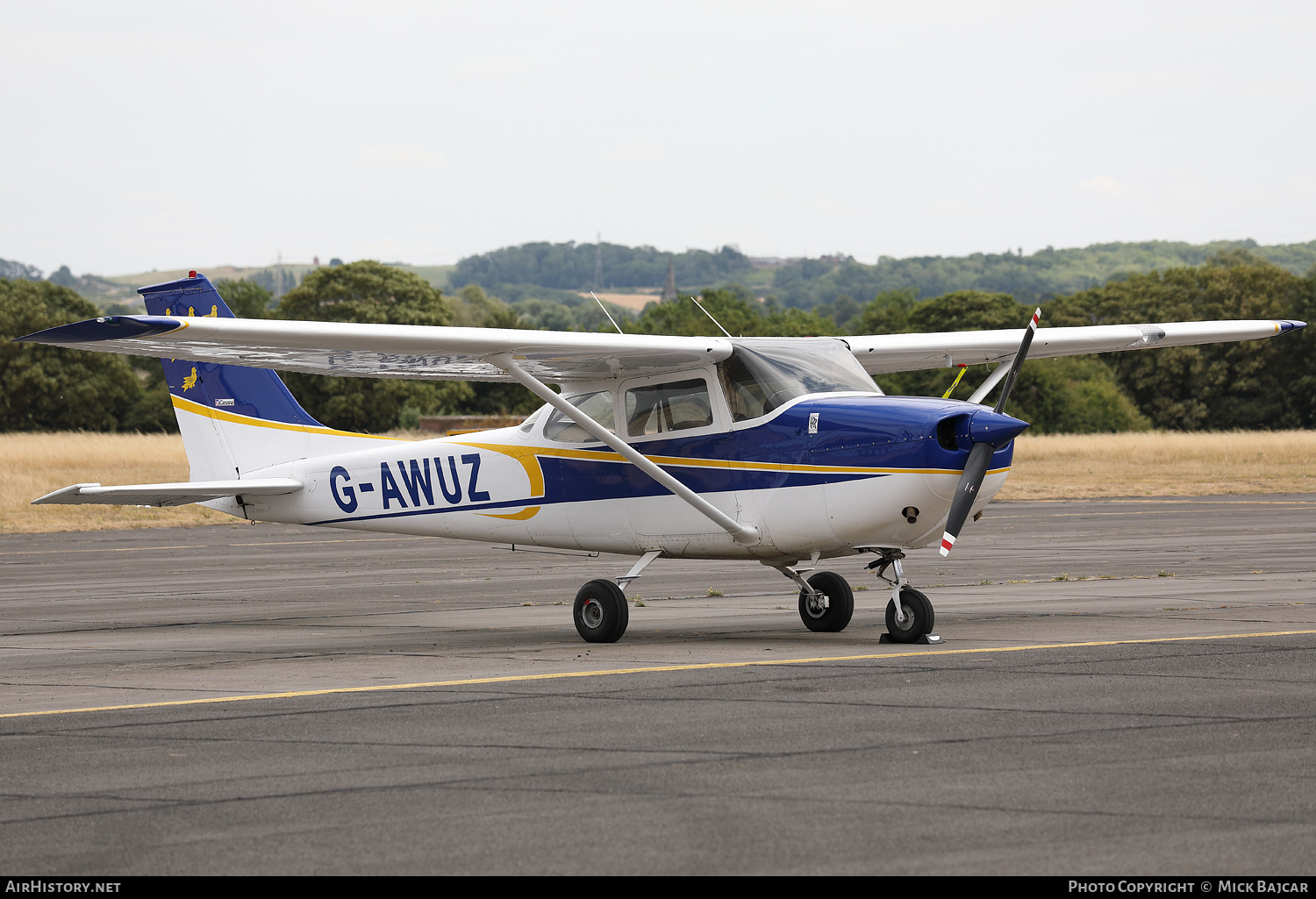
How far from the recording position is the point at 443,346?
35.7 ft

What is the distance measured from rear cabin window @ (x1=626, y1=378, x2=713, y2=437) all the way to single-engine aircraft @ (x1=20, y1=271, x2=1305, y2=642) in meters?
0.01

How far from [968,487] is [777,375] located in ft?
6.64

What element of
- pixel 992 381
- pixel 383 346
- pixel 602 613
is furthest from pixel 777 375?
pixel 383 346

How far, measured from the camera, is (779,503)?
35.7ft

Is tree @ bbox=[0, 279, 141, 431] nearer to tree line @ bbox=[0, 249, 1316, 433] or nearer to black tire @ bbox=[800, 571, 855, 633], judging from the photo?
tree line @ bbox=[0, 249, 1316, 433]

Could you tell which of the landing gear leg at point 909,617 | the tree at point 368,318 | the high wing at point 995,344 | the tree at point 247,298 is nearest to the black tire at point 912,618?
the landing gear leg at point 909,617

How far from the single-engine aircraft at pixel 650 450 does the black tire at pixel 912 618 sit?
0.02 m

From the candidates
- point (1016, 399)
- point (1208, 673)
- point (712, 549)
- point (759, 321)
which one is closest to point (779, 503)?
point (712, 549)

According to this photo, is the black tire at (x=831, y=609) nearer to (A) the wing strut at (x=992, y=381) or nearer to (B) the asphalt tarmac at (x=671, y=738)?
(B) the asphalt tarmac at (x=671, y=738)

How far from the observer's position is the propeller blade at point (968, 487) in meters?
9.84

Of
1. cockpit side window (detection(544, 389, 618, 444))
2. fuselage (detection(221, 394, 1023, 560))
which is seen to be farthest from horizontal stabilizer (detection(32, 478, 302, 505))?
cockpit side window (detection(544, 389, 618, 444))

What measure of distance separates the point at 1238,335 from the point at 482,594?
366 inches

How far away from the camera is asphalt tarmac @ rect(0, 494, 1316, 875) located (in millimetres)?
4980
